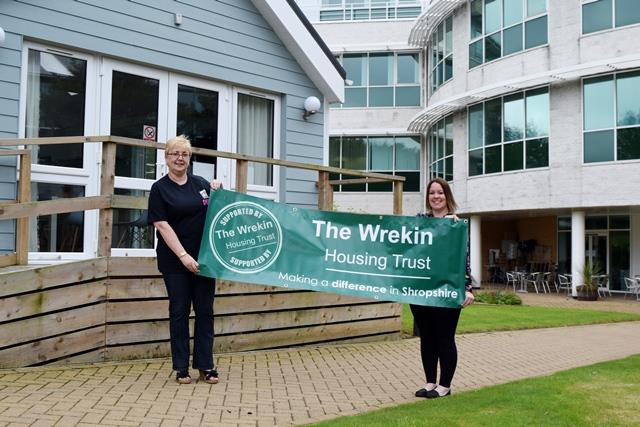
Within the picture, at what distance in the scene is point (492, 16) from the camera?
23.0 m

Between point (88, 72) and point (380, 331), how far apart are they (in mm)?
5114

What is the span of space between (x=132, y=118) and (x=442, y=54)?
19.7 metres

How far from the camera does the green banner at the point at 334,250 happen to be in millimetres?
5906

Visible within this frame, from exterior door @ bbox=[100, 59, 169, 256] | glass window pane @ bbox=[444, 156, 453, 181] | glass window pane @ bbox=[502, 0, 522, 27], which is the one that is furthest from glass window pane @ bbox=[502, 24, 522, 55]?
exterior door @ bbox=[100, 59, 169, 256]

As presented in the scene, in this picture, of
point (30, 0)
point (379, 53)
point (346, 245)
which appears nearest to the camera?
point (346, 245)

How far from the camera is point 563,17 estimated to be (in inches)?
812

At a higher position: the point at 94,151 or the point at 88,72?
the point at 88,72

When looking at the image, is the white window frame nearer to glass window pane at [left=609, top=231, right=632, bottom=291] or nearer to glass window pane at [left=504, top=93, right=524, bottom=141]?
glass window pane at [left=504, top=93, right=524, bottom=141]

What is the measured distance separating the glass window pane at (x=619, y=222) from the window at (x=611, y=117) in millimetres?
5120

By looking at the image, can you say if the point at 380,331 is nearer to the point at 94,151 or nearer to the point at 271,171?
the point at 271,171

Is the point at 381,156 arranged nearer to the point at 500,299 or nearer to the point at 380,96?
the point at 380,96

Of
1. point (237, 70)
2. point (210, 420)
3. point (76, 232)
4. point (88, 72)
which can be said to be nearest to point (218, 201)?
point (210, 420)

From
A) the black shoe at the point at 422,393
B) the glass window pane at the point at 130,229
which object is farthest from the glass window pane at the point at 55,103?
the black shoe at the point at 422,393

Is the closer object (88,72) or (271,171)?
(88,72)
